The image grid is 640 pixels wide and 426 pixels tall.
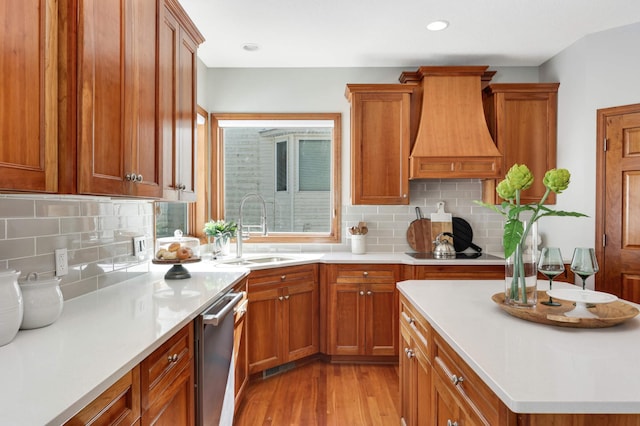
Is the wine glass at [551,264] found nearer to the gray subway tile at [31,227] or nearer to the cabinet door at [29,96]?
the cabinet door at [29,96]

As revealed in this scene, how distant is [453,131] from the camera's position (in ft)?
11.8

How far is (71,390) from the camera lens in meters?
0.91

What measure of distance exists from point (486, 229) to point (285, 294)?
213cm

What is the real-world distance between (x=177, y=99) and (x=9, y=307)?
4.61 feet

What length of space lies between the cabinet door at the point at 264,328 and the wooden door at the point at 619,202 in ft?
8.43

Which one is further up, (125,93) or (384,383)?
(125,93)

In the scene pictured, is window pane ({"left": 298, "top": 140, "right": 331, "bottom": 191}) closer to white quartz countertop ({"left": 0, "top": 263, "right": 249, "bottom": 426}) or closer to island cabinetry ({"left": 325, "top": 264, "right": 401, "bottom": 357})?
island cabinetry ({"left": 325, "top": 264, "right": 401, "bottom": 357})

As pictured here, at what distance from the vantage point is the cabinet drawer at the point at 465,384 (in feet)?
3.51

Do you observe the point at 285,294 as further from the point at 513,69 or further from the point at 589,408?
the point at 513,69

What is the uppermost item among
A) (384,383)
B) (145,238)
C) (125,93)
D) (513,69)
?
(513,69)

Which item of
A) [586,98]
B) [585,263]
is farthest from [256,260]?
[586,98]

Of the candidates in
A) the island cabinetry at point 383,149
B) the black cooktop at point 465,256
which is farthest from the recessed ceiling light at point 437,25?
the black cooktop at point 465,256

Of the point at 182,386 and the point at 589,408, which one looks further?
the point at 182,386

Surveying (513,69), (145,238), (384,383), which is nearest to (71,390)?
(145,238)
